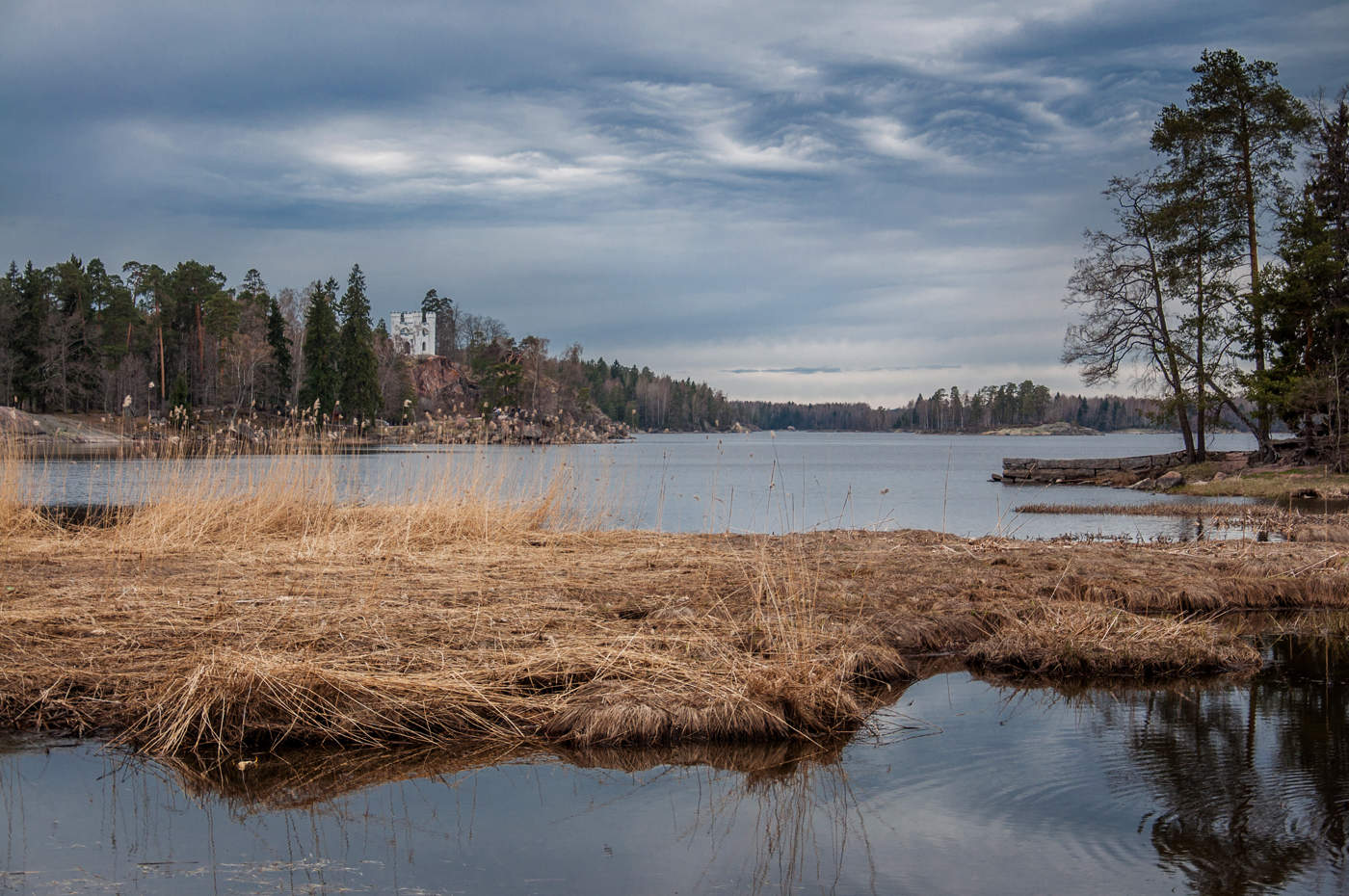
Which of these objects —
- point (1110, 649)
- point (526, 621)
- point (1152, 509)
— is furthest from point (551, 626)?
point (1152, 509)

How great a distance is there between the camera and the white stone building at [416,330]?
446ft

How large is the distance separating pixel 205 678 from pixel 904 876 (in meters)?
4.12

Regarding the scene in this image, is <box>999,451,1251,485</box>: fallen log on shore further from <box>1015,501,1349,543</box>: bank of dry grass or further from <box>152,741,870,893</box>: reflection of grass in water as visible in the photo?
<box>152,741,870,893</box>: reflection of grass in water

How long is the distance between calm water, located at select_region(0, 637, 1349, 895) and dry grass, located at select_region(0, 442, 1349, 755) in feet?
Result: 1.10

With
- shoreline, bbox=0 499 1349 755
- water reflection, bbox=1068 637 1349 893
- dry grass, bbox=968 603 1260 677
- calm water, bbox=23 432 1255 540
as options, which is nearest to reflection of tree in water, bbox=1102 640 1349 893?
water reflection, bbox=1068 637 1349 893

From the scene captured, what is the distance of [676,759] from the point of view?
5566 millimetres

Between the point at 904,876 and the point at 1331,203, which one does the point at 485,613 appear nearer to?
the point at 904,876

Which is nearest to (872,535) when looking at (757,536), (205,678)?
(757,536)

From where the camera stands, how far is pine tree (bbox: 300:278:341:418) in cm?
7725

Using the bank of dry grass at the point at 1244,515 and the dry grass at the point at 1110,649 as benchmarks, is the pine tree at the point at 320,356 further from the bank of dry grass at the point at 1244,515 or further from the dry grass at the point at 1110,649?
the dry grass at the point at 1110,649

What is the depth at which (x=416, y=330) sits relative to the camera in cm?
13738

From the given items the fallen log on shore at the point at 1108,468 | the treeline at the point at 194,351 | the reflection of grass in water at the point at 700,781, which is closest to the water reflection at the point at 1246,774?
the reflection of grass in water at the point at 700,781

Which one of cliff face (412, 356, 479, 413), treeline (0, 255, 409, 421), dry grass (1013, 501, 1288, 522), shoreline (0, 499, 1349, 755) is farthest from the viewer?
cliff face (412, 356, 479, 413)

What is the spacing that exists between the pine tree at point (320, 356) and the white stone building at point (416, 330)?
53.4 metres
